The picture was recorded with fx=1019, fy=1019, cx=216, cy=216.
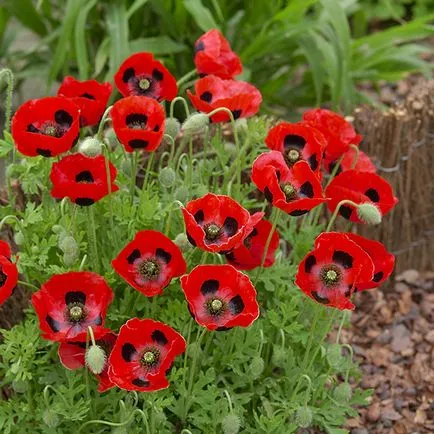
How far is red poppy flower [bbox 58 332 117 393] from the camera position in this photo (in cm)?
211

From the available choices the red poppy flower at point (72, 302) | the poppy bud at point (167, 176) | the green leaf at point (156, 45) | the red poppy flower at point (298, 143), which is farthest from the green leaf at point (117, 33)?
the red poppy flower at point (72, 302)

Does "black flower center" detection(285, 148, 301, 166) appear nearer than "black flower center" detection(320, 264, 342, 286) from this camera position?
No

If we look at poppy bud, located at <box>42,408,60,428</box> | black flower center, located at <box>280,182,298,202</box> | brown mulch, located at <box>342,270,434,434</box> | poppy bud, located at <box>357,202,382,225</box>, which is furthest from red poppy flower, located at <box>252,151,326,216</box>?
brown mulch, located at <box>342,270,434,434</box>

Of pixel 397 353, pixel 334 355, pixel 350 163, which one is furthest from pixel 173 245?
pixel 397 353

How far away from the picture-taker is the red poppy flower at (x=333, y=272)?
206 cm

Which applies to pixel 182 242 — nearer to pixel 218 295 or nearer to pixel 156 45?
pixel 218 295

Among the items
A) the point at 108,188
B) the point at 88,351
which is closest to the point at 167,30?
the point at 108,188

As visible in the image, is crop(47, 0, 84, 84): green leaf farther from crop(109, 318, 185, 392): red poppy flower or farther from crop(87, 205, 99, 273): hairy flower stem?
crop(109, 318, 185, 392): red poppy flower

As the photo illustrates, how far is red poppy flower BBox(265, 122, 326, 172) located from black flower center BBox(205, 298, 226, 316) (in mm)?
365

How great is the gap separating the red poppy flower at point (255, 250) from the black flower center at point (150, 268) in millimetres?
189

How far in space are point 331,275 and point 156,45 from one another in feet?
6.33

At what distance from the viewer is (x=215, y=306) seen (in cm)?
201

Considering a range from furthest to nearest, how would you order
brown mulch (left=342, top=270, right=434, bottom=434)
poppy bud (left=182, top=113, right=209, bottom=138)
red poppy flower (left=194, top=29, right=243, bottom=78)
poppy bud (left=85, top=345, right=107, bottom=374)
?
brown mulch (left=342, top=270, right=434, bottom=434) → red poppy flower (left=194, top=29, right=243, bottom=78) → poppy bud (left=182, top=113, right=209, bottom=138) → poppy bud (left=85, top=345, right=107, bottom=374)

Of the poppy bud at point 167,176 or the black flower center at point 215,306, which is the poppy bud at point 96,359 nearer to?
the black flower center at point 215,306
